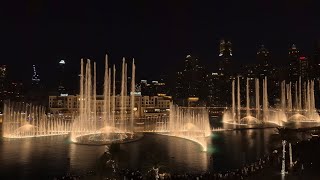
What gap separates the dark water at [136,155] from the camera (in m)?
23.6

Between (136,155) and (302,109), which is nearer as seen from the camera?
(136,155)

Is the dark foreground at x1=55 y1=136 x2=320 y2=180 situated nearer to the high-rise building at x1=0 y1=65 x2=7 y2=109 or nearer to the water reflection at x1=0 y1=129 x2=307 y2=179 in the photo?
the water reflection at x1=0 y1=129 x2=307 y2=179

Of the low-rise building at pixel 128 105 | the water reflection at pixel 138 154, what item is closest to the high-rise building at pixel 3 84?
the low-rise building at pixel 128 105

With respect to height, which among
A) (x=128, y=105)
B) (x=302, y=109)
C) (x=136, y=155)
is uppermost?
(x=128, y=105)

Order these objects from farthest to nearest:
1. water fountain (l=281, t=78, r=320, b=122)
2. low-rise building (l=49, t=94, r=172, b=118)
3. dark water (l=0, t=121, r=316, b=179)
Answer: low-rise building (l=49, t=94, r=172, b=118) → water fountain (l=281, t=78, r=320, b=122) → dark water (l=0, t=121, r=316, b=179)

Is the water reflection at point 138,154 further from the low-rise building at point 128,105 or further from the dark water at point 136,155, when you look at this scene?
the low-rise building at point 128,105

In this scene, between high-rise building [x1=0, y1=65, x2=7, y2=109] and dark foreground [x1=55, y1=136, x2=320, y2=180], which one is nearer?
dark foreground [x1=55, y1=136, x2=320, y2=180]

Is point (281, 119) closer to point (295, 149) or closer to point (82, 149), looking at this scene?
point (295, 149)

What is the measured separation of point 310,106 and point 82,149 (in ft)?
187

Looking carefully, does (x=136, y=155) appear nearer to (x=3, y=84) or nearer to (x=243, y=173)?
(x=243, y=173)

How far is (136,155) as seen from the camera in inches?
1129

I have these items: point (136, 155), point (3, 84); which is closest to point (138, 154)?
point (136, 155)

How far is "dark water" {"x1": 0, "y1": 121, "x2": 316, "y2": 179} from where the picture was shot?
77.3 feet

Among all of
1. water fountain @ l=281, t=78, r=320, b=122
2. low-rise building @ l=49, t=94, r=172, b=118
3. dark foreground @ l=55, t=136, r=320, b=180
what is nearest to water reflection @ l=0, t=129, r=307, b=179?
dark foreground @ l=55, t=136, r=320, b=180
